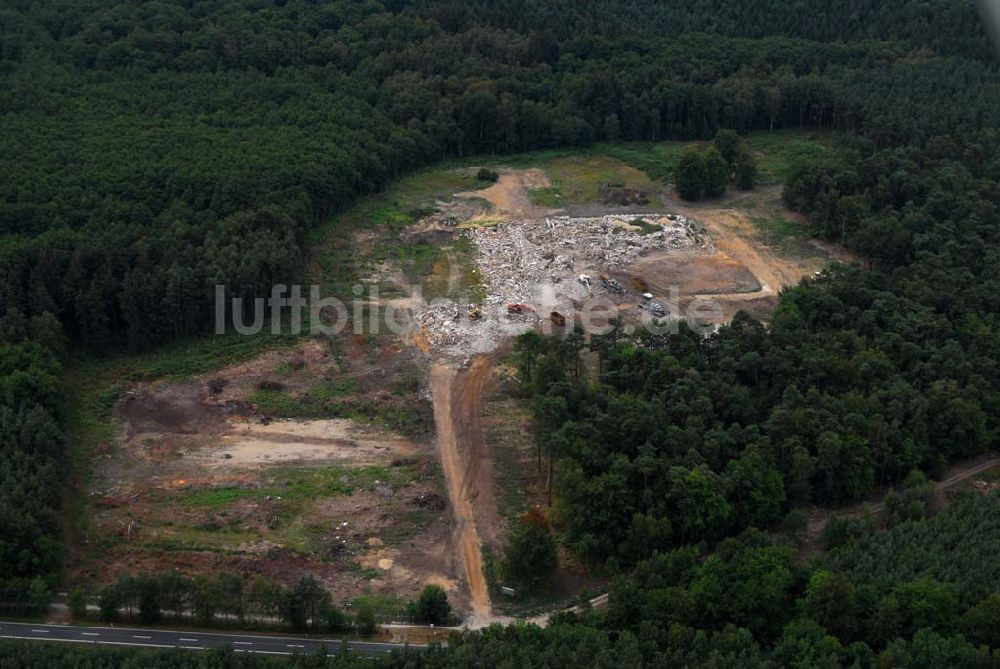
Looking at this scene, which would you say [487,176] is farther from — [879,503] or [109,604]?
[109,604]

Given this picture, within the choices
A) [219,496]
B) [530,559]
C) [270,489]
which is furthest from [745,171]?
[219,496]

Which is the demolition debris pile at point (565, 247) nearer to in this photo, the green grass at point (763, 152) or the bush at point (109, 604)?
the green grass at point (763, 152)

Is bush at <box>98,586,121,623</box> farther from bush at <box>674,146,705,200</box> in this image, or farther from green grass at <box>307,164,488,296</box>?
bush at <box>674,146,705,200</box>

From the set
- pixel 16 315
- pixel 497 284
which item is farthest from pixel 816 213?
pixel 16 315

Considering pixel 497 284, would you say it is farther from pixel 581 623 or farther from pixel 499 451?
pixel 581 623

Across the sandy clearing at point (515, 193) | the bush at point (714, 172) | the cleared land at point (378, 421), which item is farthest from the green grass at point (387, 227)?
the bush at point (714, 172)

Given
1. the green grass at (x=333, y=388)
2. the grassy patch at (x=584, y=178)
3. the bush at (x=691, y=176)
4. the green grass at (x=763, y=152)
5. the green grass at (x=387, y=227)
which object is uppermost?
the bush at (x=691, y=176)
